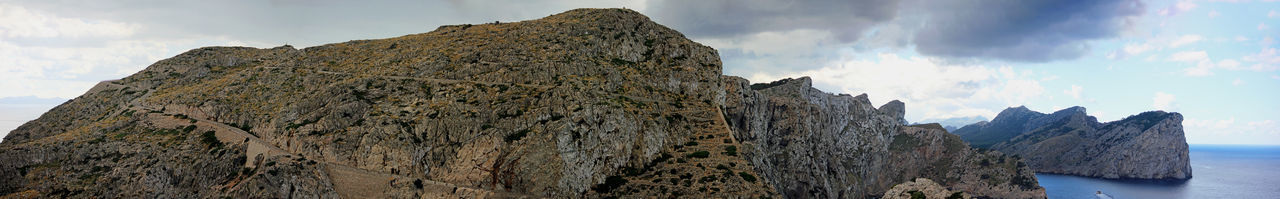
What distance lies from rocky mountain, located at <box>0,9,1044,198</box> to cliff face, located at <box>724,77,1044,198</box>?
8791mm

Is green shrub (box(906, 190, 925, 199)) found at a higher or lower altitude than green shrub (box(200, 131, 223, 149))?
lower

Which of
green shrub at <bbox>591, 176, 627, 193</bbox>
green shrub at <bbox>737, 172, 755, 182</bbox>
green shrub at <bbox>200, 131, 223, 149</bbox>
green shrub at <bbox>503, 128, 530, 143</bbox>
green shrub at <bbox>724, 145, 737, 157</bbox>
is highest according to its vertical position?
green shrub at <bbox>503, 128, 530, 143</bbox>

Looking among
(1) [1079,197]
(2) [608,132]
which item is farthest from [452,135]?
(1) [1079,197]

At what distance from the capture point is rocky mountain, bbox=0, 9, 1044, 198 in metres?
62.0

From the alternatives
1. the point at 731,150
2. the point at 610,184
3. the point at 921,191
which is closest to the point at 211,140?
the point at 610,184

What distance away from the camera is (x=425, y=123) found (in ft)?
216

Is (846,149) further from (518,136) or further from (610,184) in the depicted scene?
(518,136)

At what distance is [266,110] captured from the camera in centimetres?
7469

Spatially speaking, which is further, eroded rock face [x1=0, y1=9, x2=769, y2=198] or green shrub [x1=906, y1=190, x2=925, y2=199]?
eroded rock face [x1=0, y1=9, x2=769, y2=198]

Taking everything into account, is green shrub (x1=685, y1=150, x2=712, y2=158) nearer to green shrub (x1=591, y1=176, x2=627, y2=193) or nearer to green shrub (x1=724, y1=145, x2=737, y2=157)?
green shrub (x1=724, y1=145, x2=737, y2=157)

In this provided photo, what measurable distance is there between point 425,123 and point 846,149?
371ft

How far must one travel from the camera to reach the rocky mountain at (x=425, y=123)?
203 feet

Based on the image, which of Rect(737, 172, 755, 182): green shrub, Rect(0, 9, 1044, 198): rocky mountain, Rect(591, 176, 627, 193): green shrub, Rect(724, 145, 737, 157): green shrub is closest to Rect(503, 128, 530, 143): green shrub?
Rect(0, 9, 1044, 198): rocky mountain

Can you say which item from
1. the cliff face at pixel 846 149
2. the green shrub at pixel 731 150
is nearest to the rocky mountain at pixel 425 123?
the green shrub at pixel 731 150
